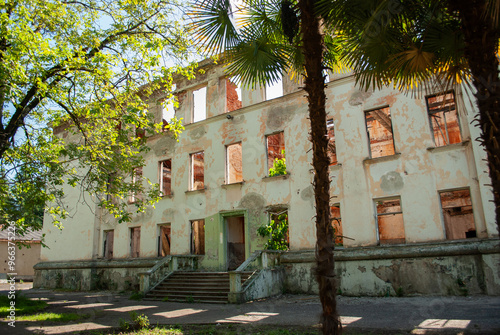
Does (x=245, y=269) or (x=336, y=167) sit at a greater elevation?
(x=336, y=167)

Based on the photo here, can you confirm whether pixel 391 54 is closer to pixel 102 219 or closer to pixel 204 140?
pixel 204 140

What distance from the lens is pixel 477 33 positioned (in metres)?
4.25

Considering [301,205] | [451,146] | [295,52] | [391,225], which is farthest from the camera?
[391,225]

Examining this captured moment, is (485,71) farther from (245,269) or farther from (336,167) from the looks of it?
(245,269)

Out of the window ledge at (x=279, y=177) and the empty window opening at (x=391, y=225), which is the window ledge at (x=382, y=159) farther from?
the empty window opening at (x=391, y=225)

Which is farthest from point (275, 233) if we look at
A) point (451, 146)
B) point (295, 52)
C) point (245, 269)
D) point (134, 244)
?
point (134, 244)

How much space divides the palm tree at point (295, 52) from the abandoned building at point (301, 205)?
1.23 m

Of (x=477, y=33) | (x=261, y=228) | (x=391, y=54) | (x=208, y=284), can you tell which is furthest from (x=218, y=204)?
(x=477, y=33)

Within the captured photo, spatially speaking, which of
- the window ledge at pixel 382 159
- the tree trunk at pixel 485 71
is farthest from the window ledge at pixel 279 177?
the tree trunk at pixel 485 71

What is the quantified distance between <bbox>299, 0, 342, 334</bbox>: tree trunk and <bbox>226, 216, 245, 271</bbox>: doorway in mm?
11720

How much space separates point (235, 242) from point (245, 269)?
12.2 feet

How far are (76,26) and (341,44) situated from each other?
8252 mm

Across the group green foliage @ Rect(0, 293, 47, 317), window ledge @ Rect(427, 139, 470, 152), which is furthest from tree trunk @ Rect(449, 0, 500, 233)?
green foliage @ Rect(0, 293, 47, 317)

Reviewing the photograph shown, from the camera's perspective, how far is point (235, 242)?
1677 cm
